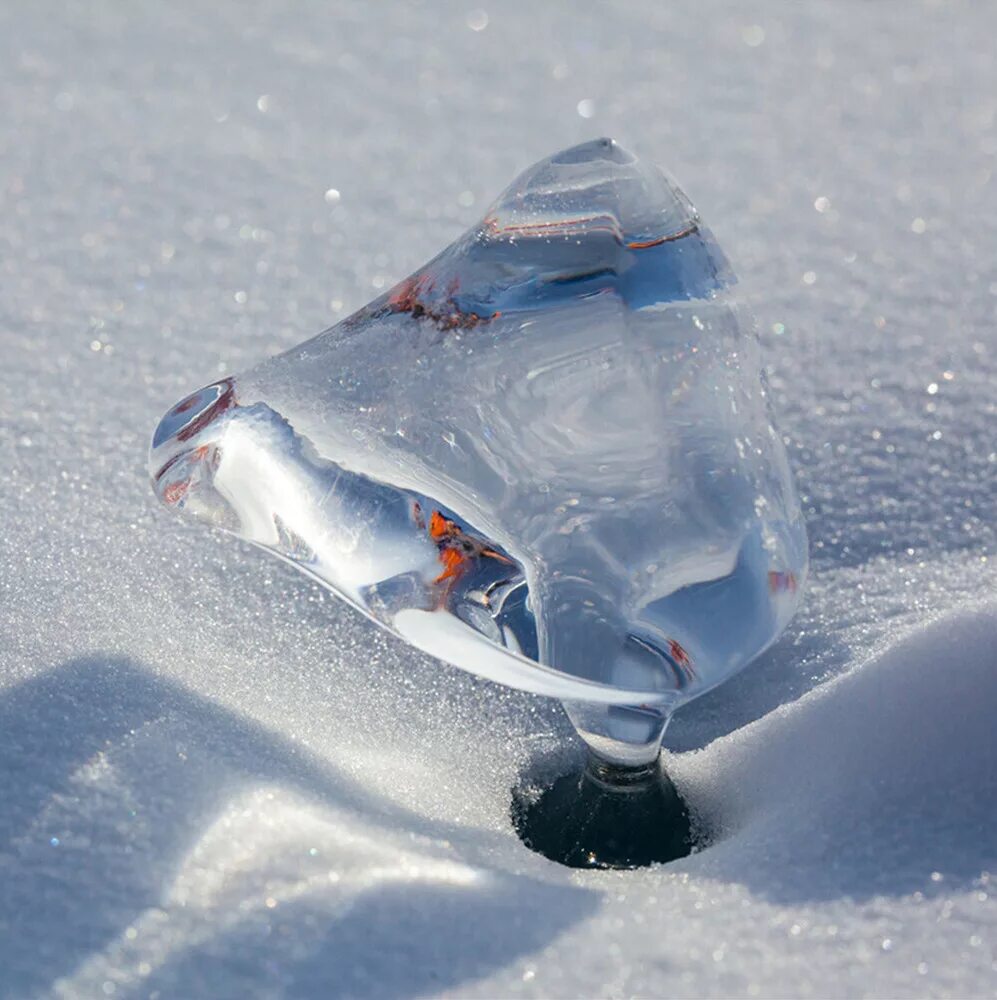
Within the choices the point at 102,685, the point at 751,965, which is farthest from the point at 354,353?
the point at 751,965

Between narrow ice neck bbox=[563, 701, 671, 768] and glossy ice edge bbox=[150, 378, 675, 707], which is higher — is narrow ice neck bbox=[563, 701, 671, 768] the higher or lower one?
the lower one

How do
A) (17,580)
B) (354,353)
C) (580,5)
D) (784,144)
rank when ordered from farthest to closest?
(580,5)
(784,144)
(17,580)
(354,353)

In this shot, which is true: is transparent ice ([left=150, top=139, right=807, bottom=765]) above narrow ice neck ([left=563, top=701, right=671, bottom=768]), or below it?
above

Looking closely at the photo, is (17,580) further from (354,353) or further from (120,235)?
(120,235)

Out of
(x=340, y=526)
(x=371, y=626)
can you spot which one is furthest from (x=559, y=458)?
(x=371, y=626)

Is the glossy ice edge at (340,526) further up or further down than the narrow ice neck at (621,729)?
further up

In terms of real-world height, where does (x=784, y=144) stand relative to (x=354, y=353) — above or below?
below
